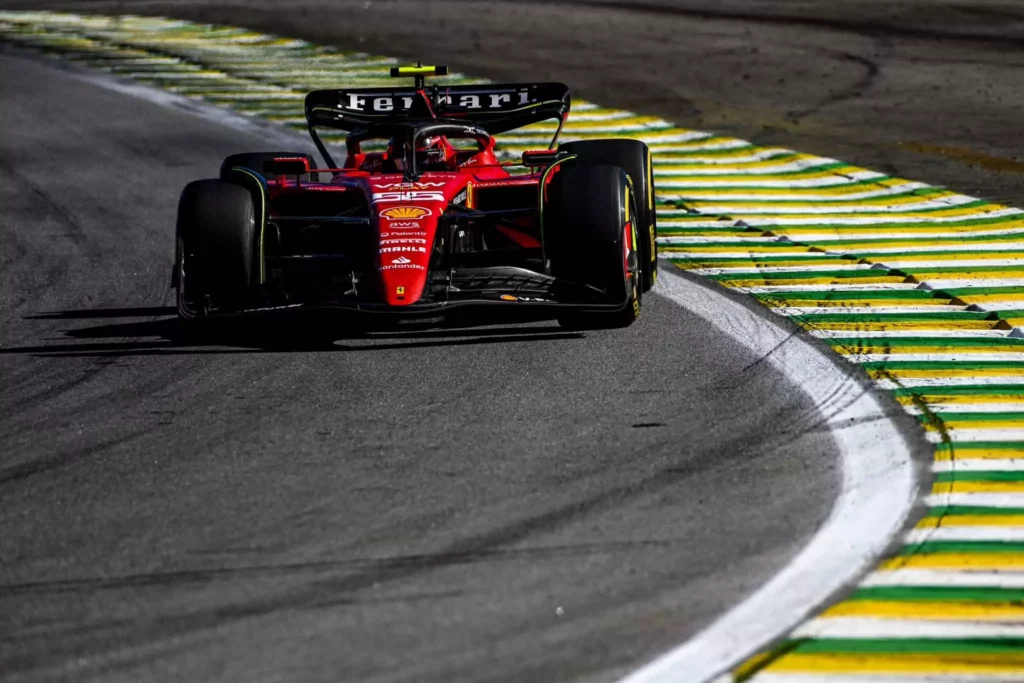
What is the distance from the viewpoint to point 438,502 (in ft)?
20.9

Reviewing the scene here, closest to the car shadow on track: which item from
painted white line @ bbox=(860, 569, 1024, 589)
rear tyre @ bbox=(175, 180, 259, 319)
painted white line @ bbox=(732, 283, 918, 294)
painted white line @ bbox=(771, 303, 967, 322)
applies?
rear tyre @ bbox=(175, 180, 259, 319)

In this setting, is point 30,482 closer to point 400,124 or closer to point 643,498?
point 643,498

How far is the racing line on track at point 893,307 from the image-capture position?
504 cm

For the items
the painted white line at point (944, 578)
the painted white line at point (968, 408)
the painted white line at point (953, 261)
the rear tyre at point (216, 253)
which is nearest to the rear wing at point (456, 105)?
the rear tyre at point (216, 253)

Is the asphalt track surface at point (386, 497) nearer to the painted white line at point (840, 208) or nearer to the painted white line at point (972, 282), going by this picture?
the painted white line at point (972, 282)

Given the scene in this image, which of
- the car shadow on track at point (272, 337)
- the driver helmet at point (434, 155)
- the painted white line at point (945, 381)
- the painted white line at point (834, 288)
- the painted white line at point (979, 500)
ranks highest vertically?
the driver helmet at point (434, 155)

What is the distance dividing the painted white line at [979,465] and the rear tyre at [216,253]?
Result: 4017 mm

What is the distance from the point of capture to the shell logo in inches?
355

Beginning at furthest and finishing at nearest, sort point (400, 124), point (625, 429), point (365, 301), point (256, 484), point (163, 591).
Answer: point (400, 124) → point (365, 301) → point (625, 429) → point (256, 484) → point (163, 591)

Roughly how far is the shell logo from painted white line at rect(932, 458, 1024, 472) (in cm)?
345

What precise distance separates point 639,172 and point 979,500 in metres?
4.24

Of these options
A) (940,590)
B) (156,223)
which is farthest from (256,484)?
(156,223)

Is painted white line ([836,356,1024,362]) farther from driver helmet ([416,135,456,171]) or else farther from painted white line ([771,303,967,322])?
driver helmet ([416,135,456,171])

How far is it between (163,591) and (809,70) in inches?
646
